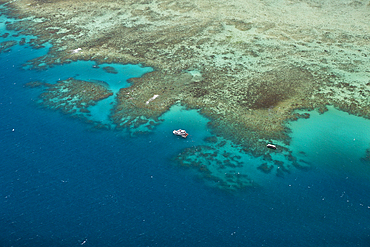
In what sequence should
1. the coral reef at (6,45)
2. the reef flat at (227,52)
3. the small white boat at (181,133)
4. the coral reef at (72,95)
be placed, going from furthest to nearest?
the coral reef at (6,45), the coral reef at (72,95), the reef flat at (227,52), the small white boat at (181,133)

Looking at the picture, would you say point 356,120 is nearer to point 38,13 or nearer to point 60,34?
point 60,34

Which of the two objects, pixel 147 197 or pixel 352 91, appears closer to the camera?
pixel 147 197

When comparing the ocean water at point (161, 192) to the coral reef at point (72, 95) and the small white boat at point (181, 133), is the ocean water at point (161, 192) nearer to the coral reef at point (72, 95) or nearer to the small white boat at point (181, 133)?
the small white boat at point (181, 133)

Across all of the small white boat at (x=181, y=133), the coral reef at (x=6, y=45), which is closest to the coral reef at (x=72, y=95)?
the small white boat at (x=181, y=133)

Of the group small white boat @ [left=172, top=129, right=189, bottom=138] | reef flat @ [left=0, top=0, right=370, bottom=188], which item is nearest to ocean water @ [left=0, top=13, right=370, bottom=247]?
small white boat @ [left=172, top=129, right=189, bottom=138]

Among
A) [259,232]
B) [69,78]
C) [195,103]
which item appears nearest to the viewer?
[259,232]

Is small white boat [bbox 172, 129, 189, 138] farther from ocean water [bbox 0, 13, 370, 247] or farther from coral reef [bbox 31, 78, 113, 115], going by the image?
coral reef [bbox 31, 78, 113, 115]

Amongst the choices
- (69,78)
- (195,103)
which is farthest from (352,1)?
(69,78)
